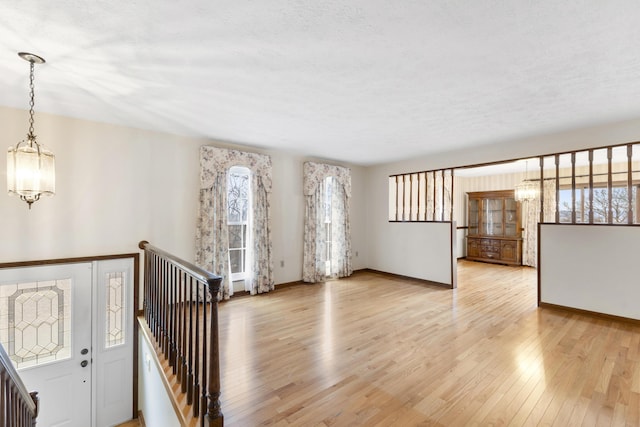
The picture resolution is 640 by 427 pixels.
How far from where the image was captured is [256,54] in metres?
2.16

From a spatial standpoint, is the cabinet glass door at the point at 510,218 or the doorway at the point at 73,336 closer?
the doorway at the point at 73,336

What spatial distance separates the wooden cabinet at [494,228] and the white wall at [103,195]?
312 inches

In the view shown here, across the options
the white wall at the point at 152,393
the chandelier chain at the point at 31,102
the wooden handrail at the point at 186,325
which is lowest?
the white wall at the point at 152,393

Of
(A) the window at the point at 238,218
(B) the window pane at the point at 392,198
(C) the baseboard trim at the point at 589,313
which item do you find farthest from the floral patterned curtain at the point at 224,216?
(C) the baseboard trim at the point at 589,313

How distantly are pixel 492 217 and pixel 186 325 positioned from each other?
884 cm

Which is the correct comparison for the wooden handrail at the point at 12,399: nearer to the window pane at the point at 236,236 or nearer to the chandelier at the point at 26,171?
the chandelier at the point at 26,171

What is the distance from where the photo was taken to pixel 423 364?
262 centimetres

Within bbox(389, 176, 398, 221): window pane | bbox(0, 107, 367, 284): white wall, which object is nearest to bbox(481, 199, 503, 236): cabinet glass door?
bbox(389, 176, 398, 221): window pane

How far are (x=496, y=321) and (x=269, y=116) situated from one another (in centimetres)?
392

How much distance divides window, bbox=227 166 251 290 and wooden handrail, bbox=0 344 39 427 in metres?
3.25

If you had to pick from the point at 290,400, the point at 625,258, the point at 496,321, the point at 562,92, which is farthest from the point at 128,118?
the point at 625,258

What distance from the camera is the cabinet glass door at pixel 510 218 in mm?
8000

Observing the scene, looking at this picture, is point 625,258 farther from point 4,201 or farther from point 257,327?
point 4,201

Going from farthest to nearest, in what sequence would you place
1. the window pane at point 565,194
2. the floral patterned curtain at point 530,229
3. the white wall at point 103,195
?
the floral patterned curtain at point 530,229 → the window pane at point 565,194 → the white wall at point 103,195
